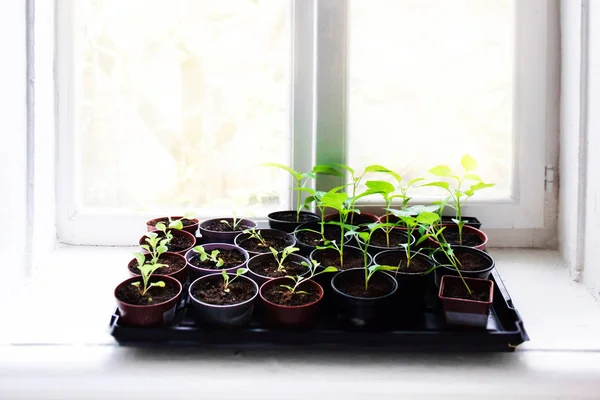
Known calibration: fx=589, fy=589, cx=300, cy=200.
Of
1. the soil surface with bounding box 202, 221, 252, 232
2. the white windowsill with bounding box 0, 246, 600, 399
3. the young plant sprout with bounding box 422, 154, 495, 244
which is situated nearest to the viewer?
the white windowsill with bounding box 0, 246, 600, 399

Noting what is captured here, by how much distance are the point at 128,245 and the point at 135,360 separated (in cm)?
53

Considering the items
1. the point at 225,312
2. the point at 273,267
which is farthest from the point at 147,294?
the point at 273,267

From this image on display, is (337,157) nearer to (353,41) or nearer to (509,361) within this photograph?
(353,41)

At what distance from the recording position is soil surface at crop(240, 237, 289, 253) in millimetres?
1280

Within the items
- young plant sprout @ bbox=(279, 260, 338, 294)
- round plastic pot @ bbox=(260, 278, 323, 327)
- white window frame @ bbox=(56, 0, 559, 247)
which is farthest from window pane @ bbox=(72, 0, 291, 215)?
round plastic pot @ bbox=(260, 278, 323, 327)

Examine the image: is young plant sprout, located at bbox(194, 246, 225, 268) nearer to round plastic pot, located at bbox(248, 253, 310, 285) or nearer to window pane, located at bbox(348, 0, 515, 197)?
round plastic pot, located at bbox(248, 253, 310, 285)

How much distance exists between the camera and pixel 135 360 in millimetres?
1019

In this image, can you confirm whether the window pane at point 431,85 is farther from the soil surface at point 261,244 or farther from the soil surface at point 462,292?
the soil surface at point 462,292

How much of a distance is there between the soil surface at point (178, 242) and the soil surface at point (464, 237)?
58 centimetres

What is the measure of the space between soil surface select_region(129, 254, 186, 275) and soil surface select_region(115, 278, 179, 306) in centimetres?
5

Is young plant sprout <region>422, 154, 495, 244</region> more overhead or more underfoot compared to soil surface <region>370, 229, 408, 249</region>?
more overhead

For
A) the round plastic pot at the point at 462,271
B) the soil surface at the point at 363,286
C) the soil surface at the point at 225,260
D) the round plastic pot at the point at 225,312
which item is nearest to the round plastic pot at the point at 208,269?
the soil surface at the point at 225,260

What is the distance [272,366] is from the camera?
3.31 feet

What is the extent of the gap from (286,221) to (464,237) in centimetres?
41
